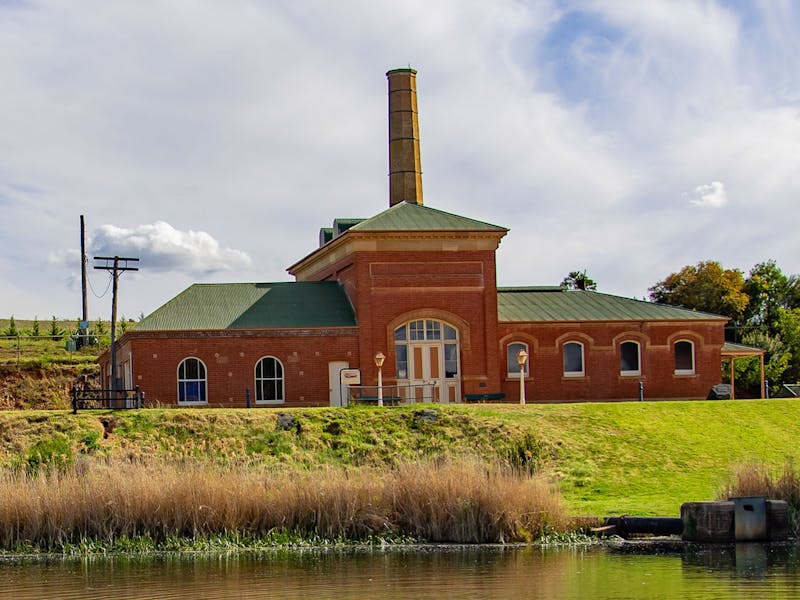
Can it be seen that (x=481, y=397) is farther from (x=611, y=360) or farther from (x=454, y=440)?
(x=454, y=440)

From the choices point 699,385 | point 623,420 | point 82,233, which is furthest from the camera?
point 82,233

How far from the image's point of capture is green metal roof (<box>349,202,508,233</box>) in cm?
4144

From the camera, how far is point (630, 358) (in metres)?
44.0

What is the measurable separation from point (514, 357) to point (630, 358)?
4.13 meters

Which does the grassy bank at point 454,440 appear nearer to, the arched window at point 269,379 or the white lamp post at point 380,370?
the white lamp post at point 380,370

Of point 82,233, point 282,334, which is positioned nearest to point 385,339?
point 282,334

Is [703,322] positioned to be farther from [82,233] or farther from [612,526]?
[82,233]

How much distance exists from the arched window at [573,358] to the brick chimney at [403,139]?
842cm

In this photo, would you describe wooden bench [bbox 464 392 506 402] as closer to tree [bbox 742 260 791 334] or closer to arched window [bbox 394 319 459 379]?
arched window [bbox 394 319 459 379]

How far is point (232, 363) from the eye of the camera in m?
39.8

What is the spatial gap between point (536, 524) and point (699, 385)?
2099cm

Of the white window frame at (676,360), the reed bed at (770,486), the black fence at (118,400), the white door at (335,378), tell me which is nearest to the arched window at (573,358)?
the white window frame at (676,360)

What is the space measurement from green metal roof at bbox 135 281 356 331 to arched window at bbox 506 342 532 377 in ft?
18.4

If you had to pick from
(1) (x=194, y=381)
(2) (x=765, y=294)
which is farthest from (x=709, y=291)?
(1) (x=194, y=381)
